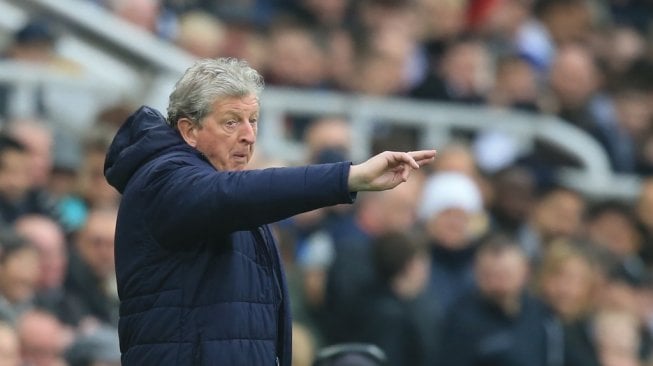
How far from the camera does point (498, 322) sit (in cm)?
942

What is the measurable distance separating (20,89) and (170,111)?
492cm

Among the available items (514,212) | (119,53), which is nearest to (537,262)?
(514,212)

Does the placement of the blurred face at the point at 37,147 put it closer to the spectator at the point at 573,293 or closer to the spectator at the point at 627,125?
the spectator at the point at 573,293

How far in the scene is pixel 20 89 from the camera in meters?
10.0

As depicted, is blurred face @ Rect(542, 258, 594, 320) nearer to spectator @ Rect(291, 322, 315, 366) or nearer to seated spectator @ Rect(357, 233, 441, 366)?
seated spectator @ Rect(357, 233, 441, 366)

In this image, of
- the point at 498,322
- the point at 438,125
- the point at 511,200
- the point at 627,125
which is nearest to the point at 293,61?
the point at 438,125

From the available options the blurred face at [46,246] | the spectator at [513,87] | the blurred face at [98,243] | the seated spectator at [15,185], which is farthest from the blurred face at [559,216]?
the blurred face at [46,246]

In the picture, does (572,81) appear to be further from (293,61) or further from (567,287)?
(567,287)

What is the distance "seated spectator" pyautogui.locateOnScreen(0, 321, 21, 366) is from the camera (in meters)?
7.56

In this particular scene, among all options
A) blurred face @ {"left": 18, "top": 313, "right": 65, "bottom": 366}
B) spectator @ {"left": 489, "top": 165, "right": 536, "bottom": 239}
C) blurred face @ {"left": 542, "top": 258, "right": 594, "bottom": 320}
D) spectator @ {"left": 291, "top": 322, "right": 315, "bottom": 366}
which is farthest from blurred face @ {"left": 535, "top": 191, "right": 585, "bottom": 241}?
blurred face @ {"left": 18, "top": 313, "right": 65, "bottom": 366}

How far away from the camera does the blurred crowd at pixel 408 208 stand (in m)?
8.92

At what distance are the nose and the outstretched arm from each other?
0.43 meters

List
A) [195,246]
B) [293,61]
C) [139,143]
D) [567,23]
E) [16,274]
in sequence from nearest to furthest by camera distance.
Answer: [195,246] → [139,143] → [16,274] → [293,61] → [567,23]

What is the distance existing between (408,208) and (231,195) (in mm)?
5304
